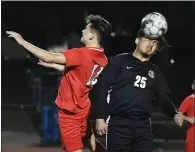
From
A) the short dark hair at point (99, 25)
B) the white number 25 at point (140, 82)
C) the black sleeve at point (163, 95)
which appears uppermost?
the short dark hair at point (99, 25)

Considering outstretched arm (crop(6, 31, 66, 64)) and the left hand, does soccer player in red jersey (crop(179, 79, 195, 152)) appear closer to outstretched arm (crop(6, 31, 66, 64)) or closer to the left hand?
the left hand

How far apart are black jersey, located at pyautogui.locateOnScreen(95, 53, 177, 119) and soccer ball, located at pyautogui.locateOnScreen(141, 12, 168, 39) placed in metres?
0.24

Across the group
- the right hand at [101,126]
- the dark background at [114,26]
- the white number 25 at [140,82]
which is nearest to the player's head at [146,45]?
the white number 25 at [140,82]

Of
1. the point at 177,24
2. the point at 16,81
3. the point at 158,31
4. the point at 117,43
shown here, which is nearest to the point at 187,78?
the point at 177,24

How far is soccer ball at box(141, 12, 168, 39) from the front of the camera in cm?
404

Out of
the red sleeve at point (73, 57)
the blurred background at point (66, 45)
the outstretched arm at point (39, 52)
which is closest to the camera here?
the outstretched arm at point (39, 52)

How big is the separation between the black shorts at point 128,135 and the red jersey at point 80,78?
0.57m

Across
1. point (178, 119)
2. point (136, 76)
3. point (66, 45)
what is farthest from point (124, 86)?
point (66, 45)

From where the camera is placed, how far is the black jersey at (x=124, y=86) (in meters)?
3.95

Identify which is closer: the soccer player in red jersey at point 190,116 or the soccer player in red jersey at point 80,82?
the soccer player in red jersey at point 80,82

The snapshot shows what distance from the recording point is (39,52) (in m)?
3.98

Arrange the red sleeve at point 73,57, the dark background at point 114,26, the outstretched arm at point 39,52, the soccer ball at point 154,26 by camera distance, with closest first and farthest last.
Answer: the outstretched arm at point 39,52 < the soccer ball at point 154,26 < the red sleeve at point 73,57 < the dark background at point 114,26

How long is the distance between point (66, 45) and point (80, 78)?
5621mm

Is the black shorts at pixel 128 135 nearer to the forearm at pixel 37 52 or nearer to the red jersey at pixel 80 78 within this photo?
the red jersey at pixel 80 78
